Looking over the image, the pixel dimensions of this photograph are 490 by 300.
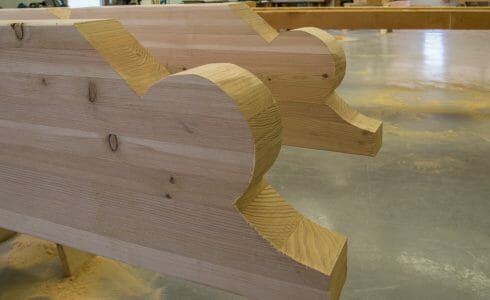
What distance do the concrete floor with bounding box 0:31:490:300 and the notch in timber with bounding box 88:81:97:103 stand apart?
2.74 ft

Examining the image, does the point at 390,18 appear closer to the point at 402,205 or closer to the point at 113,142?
the point at 402,205

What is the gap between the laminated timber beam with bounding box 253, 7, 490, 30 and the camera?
229cm

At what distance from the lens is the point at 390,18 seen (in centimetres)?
236

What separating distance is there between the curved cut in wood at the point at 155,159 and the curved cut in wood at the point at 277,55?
54cm

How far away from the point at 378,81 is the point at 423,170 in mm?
1936

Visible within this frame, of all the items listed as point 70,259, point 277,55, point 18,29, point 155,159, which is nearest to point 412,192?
point 277,55

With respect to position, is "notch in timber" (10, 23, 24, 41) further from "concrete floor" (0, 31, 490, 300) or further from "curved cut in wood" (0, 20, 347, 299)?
"concrete floor" (0, 31, 490, 300)

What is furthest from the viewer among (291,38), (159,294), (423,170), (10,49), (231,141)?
(423,170)

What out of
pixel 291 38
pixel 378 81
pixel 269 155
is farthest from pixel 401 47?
pixel 269 155

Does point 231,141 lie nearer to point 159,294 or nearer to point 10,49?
point 10,49

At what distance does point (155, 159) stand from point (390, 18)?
2.02m

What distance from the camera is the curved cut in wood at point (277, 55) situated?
1225 millimetres

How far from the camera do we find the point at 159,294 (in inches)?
54.7

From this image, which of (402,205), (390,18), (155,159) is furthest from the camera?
(390,18)
